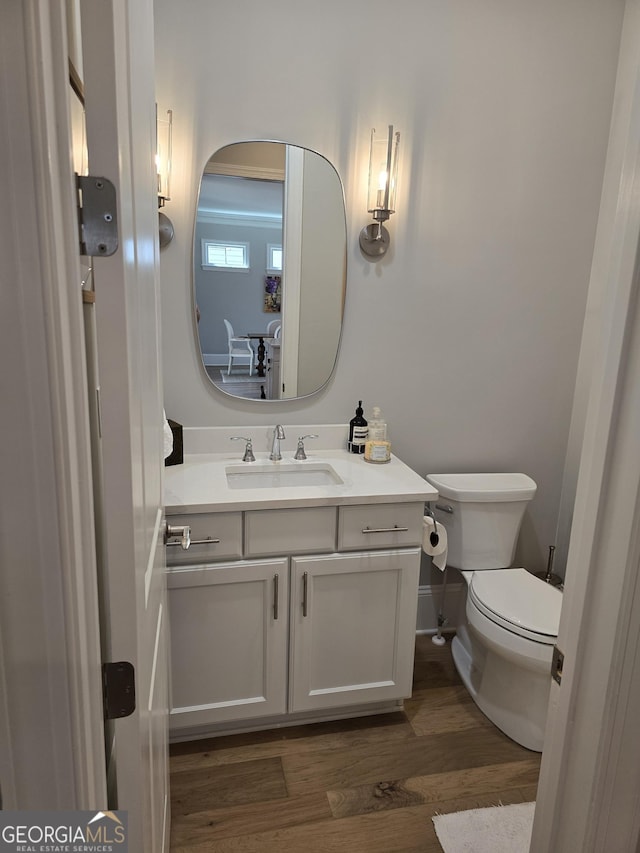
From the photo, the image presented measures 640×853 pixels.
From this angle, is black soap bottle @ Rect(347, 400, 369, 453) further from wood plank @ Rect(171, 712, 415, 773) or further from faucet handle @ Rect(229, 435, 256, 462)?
wood plank @ Rect(171, 712, 415, 773)

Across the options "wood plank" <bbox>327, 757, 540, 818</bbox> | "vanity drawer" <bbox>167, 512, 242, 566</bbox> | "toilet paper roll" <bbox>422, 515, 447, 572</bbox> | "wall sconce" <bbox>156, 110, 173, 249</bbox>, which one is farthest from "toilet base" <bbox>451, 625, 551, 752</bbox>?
"wall sconce" <bbox>156, 110, 173, 249</bbox>

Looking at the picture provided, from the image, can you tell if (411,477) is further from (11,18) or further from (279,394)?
(11,18)

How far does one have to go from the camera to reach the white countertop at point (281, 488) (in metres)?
1.68

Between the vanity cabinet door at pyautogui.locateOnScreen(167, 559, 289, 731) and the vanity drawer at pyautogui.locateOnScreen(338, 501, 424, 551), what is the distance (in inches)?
9.1

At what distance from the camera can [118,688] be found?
71 centimetres

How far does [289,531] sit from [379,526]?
31 centimetres

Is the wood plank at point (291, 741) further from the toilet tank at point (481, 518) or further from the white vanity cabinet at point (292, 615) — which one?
the toilet tank at point (481, 518)

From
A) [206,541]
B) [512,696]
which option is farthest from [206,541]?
[512,696]

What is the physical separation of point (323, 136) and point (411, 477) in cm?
129

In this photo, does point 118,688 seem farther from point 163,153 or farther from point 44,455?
point 163,153

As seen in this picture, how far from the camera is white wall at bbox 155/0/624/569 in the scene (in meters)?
1.92

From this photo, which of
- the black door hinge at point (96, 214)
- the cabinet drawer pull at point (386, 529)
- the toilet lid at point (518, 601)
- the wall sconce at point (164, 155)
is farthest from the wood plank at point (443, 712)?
the wall sconce at point (164, 155)

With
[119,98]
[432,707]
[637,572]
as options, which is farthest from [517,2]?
[432,707]

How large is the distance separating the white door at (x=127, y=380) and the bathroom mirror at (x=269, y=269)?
997 millimetres
